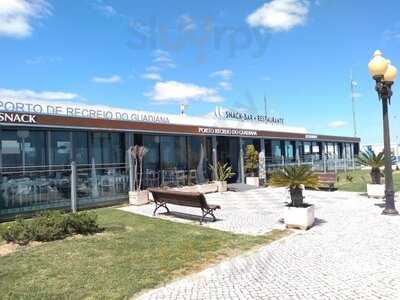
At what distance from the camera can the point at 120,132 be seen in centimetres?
1661

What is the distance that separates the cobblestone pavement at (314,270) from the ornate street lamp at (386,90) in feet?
5.50

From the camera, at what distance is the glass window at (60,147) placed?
1438cm

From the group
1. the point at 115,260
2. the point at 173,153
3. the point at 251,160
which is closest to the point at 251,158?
the point at 251,160

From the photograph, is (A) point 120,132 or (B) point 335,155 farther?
(B) point 335,155

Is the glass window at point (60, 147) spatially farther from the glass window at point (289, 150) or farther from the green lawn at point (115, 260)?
the glass window at point (289, 150)

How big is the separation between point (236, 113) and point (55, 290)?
22059 millimetres

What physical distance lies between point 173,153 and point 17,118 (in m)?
8.61

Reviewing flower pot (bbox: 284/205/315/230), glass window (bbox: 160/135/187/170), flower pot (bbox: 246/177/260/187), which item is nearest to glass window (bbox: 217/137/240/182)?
flower pot (bbox: 246/177/260/187)

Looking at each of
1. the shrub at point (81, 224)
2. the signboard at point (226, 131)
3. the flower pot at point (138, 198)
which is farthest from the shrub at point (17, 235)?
the signboard at point (226, 131)

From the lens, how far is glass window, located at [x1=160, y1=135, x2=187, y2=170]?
62.4ft

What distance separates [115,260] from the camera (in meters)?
7.11

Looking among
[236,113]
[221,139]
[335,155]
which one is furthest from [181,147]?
[335,155]

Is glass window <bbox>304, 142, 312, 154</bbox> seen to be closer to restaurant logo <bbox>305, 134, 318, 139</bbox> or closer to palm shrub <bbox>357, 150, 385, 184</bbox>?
restaurant logo <bbox>305, 134, 318, 139</bbox>

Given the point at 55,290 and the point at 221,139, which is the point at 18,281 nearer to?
the point at 55,290
